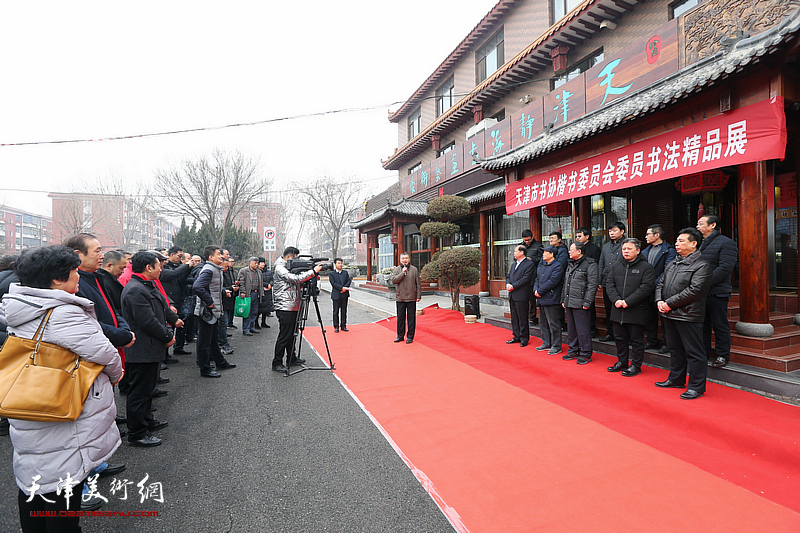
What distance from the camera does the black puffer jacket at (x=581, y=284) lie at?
4.83 meters

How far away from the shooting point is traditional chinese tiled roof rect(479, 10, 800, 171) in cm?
356

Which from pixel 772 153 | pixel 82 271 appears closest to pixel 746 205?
pixel 772 153

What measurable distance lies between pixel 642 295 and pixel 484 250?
687 cm

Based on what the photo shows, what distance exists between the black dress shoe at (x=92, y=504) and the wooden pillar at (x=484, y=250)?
9673 mm

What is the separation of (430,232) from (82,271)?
7.14 meters

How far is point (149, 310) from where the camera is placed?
10.3 feet

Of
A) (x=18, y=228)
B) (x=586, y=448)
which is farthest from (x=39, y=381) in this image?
(x=18, y=228)

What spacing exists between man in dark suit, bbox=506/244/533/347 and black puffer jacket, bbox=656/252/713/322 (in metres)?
2.16

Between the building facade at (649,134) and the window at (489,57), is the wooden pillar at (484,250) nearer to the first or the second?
the building facade at (649,134)

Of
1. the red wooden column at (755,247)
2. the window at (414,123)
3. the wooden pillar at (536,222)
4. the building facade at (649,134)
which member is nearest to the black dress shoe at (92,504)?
the building facade at (649,134)

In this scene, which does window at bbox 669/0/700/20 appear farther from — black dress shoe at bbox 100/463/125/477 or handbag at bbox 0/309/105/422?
black dress shoe at bbox 100/463/125/477

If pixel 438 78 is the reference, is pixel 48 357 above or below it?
below

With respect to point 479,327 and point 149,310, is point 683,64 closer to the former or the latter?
point 479,327

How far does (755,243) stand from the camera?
4.06 meters
